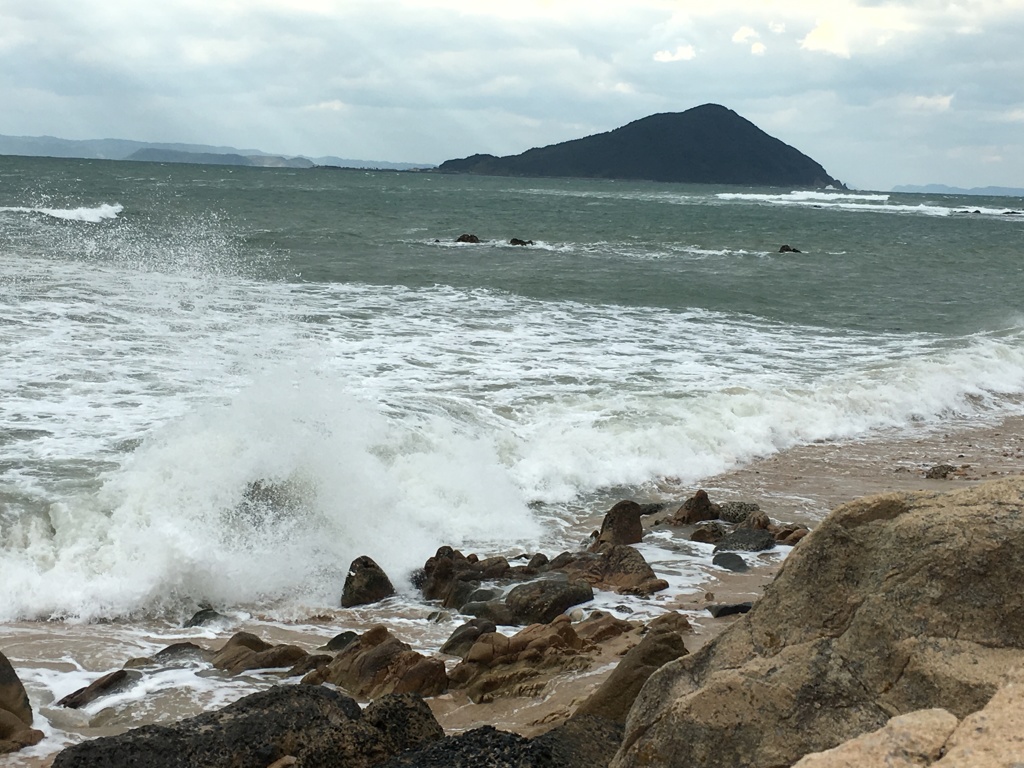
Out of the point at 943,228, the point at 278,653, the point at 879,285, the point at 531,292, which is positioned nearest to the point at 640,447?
the point at 278,653

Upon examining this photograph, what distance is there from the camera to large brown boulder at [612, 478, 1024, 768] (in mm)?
2588

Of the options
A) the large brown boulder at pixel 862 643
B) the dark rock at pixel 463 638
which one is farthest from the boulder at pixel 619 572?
the large brown boulder at pixel 862 643

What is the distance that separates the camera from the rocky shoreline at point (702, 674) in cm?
261

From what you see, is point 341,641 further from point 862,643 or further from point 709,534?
point 862,643

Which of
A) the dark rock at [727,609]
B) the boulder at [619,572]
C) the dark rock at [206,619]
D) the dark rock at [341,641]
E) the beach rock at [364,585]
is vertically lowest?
the dark rock at [206,619]

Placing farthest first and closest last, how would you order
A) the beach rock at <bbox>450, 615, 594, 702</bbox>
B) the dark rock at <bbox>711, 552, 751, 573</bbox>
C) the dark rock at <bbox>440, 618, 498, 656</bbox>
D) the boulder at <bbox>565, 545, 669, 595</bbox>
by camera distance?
the dark rock at <bbox>711, 552, 751, 573</bbox> → the boulder at <bbox>565, 545, 669, 595</bbox> → the dark rock at <bbox>440, 618, 498, 656</bbox> → the beach rock at <bbox>450, 615, 594, 702</bbox>

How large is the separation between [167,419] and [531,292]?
12824 mm

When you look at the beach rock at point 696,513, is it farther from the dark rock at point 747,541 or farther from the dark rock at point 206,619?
the dark rock at point 206,619

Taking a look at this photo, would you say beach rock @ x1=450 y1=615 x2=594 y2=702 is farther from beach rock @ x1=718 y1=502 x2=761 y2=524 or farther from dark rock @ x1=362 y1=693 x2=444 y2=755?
beach rock @ x1=718 y1=502 x2=761 y2=524

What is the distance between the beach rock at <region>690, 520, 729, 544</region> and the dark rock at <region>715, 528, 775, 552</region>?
110 millimetres

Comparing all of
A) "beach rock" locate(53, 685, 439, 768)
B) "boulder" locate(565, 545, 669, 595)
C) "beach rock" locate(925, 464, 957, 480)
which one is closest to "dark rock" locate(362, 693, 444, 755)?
"beach rock" locate(53, 685, 439, 768)

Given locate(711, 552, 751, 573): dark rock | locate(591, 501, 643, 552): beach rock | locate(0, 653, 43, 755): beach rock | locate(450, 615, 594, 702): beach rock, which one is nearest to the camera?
locate(0, 653, 43, 755): beach rock

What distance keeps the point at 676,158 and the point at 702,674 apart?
580ft

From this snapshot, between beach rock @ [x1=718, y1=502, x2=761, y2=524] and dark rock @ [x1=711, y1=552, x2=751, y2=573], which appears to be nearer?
dark rock @ [x1=711, y1=552, x2=751, y2=573]
